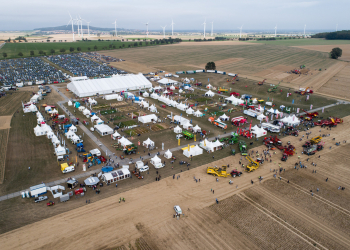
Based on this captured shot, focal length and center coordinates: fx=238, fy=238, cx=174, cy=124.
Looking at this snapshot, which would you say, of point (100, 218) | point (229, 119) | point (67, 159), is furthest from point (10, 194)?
point (229, 119)

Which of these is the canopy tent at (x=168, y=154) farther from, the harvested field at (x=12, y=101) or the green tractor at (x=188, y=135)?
the harvested field at (x=12, y=101)

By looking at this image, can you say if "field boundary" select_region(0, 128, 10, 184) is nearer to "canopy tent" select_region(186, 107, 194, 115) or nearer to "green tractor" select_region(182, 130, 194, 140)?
"green tractor" select_region(182, 130, 194, 140)

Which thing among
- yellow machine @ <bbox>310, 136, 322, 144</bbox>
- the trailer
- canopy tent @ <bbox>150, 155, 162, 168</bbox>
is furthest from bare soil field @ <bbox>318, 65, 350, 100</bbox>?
canopy tent @ <bbox>150, 155, 162, 168</bbox>

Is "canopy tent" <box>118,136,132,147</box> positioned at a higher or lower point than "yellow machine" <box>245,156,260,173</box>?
higher

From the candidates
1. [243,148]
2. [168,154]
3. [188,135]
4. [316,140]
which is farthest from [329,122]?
[168,154]


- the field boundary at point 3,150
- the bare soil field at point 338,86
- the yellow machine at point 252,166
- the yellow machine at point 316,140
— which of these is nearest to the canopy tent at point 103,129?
the field boundary at point 3,150
